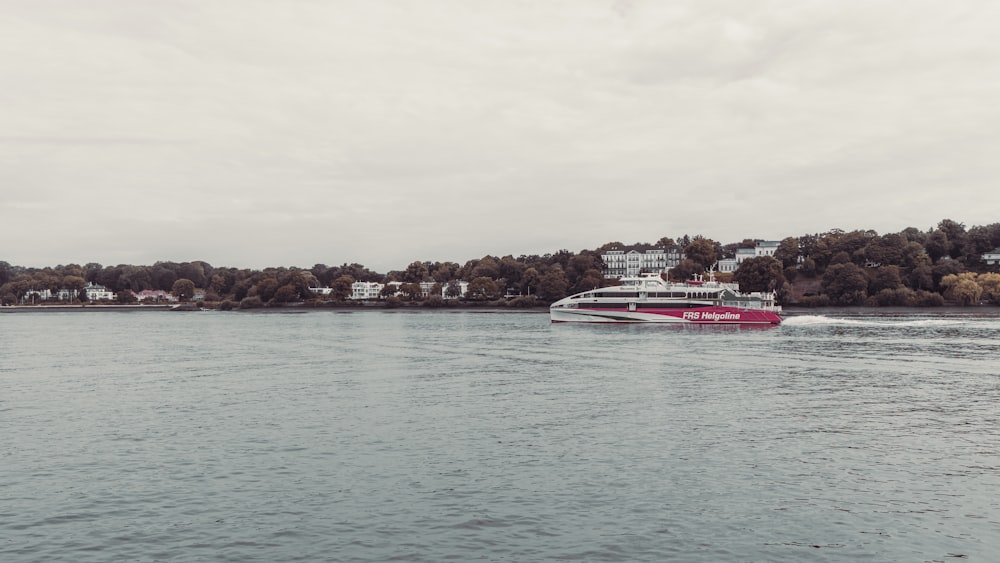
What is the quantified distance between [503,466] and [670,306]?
10949cm

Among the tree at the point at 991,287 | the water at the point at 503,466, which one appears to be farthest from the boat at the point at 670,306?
the tree at the point at 991,287

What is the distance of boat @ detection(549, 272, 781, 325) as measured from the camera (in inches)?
4897

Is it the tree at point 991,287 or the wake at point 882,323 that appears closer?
the wake at point 882,323

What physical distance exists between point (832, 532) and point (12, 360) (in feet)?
233

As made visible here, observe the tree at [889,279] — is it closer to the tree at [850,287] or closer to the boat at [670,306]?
the tree at [850,287]

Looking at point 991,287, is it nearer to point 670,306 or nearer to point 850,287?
point 850,287

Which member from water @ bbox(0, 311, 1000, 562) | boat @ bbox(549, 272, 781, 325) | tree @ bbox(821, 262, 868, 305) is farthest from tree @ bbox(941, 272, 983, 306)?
water @ bbox(0, 311, 1000, 562)

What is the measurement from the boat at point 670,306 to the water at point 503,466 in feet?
231

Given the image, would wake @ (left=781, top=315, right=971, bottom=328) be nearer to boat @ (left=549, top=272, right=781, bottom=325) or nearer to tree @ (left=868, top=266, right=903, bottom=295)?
boat @ (left=549, top=272, right=781, bottom=325)

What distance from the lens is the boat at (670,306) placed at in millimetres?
124375

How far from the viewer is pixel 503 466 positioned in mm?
25016

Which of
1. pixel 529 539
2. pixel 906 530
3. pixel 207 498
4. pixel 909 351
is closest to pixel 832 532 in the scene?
pixel 906 530

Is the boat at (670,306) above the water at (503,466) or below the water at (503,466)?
above

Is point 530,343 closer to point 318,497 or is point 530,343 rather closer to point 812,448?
point 812,448
